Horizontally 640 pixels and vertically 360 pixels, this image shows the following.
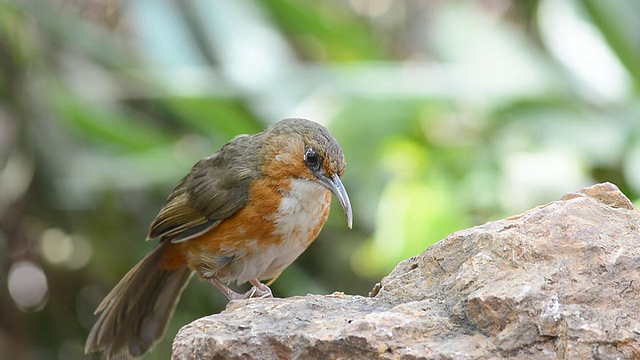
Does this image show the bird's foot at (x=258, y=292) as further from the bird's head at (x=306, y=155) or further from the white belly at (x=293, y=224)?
the bird's head at (x=306, y=155)

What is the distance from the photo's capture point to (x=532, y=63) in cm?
785

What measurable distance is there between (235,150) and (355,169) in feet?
6.99

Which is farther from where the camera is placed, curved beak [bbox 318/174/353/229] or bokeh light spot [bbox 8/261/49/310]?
bokeh light spot [bbox 8/261/49/310]

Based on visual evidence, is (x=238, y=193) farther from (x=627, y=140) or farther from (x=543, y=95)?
(x=543, y=95)

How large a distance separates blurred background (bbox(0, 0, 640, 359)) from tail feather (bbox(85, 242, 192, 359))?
1.42 meters

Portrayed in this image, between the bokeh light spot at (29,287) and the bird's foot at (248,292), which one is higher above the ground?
the bird's foot at (248,292)

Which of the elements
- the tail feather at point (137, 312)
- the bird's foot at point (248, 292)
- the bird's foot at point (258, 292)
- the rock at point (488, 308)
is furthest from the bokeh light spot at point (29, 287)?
the rock at point (488, 308)

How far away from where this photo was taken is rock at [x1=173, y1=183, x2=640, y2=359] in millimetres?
2596

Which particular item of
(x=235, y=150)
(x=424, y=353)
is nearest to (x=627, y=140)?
(x=235, y=150)

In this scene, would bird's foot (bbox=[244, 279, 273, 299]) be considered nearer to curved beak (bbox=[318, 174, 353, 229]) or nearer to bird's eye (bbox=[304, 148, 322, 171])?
curved beak (bbox=[318, 174, 353, 229])

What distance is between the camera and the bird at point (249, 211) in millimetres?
4242

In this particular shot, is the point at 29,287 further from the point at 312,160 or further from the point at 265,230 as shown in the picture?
the point at 312,160

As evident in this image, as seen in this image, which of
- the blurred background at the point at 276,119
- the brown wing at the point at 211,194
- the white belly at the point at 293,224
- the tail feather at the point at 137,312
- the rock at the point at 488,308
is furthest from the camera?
the blurred background at the point at 276,119

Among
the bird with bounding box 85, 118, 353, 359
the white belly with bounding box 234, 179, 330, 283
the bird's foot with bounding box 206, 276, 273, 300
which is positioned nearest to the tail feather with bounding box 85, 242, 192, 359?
the bird with bounding box 85, 118, 353, 359
